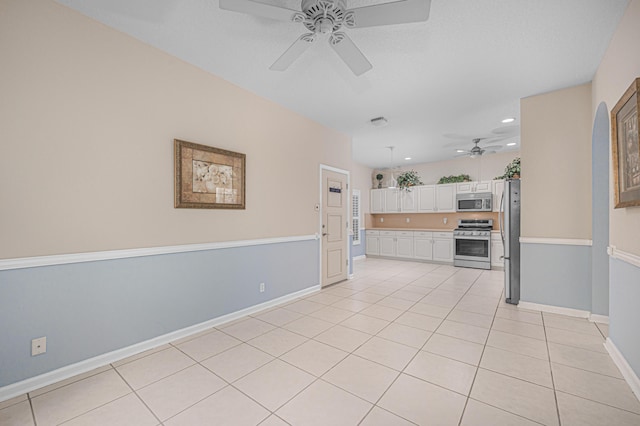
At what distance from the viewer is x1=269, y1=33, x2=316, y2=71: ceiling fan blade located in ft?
6.60

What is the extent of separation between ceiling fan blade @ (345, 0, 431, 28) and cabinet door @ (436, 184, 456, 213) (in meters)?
5.86

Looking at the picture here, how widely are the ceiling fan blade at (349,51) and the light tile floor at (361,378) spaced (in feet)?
8.19

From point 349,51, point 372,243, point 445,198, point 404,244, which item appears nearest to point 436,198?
point 445,198

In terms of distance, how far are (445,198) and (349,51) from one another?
580 cm

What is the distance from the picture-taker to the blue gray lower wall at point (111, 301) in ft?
6.28

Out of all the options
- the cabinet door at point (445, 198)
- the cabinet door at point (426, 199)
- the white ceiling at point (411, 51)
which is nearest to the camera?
the white ceiling at point (411, 51)

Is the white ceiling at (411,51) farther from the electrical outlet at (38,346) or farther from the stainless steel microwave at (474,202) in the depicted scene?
the stainless steel microwave at (474,202)

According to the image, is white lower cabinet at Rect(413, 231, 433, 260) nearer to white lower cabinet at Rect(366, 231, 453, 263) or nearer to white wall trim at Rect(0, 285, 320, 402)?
white lower cabinet at Rect(366, 231, 453, 263)

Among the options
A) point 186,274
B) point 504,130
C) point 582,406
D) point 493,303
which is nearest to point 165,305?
point 186,274

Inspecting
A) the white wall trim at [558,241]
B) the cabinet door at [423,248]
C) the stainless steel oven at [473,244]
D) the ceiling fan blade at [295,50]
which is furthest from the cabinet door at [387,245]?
the ceiling fan blade at [295,50]

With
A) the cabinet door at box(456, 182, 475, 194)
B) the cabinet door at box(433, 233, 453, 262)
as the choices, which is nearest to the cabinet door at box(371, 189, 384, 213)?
the cabinet door at box(433, 233, 453, 262)

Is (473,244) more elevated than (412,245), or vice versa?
(473,244)

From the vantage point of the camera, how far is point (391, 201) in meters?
7.96

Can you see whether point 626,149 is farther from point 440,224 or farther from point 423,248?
point 440,224
